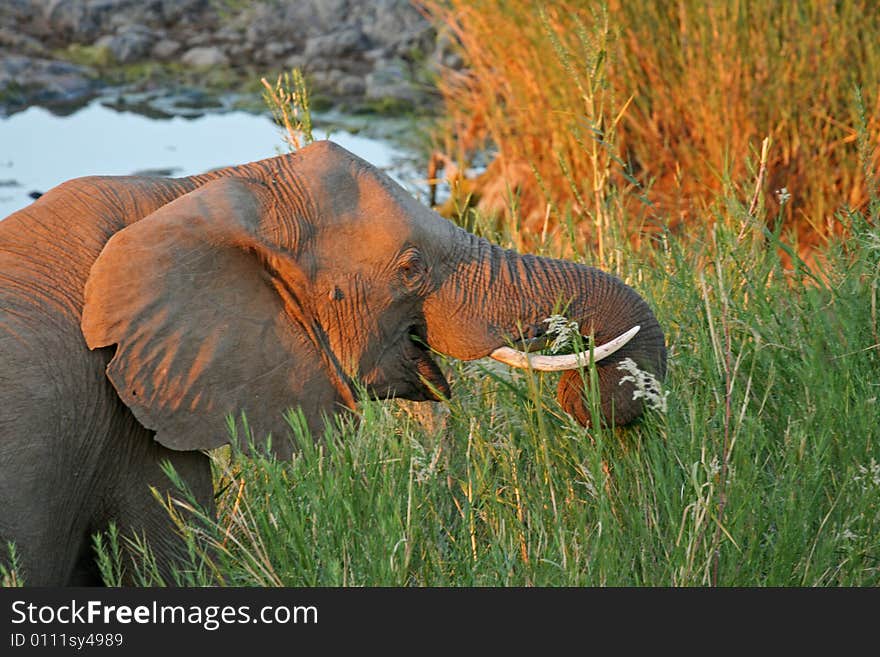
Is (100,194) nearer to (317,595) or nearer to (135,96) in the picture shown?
(317,595)

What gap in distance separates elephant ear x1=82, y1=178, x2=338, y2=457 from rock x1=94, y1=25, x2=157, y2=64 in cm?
1393

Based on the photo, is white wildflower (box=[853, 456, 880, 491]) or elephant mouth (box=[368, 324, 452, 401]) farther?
elephant mouth (box=[368, 324, 452, 401])

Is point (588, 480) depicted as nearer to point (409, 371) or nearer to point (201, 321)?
point (409, 371)

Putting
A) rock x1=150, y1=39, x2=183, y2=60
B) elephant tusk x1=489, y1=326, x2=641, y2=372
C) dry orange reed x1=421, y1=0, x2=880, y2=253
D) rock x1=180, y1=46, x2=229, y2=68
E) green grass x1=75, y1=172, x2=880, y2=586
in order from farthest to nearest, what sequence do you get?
rock x1=150, y1=39, x2=183, y2=60
rock x1=180, y1=46, x2=229, y2=68
dry orange reed x1=421, y1=0, x2=880, y2=253
elephant tusk x1=489, y1=326, x2=641, y2=372
green grass x1=75, y1=172, x2=880, y2=586

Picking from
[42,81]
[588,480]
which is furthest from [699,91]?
[42,81]

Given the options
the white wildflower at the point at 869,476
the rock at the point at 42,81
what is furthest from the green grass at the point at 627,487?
the rock at the point at 42,81

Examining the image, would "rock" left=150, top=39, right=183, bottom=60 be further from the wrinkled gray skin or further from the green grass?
the wrinkled gray skin

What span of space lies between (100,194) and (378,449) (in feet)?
2.88

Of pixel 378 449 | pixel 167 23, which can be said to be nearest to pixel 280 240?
pixel 378 449

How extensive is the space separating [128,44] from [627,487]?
46.3 ft

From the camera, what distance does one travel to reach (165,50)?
16781 millimetres

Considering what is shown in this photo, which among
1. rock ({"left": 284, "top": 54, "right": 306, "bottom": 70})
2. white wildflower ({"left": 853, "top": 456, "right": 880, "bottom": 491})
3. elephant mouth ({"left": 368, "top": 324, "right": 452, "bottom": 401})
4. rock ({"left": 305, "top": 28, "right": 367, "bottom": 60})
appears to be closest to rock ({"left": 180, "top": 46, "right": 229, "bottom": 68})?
rock ({"left": 284, "top": 54, "right": 306, "bottom": 70})

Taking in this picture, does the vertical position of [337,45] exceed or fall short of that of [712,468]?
it falls short

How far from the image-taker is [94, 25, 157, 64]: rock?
16.6 meters
